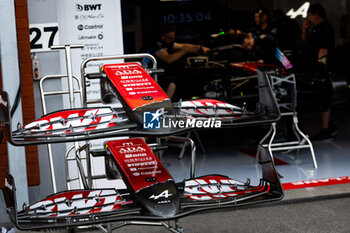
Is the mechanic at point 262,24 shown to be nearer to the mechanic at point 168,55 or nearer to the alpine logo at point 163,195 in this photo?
the mechanic at point 168,55

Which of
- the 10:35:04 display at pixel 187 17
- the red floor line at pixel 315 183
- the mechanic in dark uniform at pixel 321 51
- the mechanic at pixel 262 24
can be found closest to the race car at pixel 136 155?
the red floor line at pixel 315 183

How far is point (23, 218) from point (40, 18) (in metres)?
2.31

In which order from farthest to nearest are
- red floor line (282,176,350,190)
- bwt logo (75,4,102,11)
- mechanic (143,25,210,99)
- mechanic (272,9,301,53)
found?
mechanic (272,9,301,53) < mechanic (143,25,210,99) < red floor line (282,176,350,190) < bwt logo (75,4,102,11)

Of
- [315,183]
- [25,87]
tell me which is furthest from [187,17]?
[25,87]

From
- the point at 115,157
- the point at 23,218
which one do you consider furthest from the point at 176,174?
the point at 23,218

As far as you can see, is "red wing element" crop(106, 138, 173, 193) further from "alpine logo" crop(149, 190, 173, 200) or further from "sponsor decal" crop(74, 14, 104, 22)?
"sponsor decal" crop(74, 14, 104, 22)

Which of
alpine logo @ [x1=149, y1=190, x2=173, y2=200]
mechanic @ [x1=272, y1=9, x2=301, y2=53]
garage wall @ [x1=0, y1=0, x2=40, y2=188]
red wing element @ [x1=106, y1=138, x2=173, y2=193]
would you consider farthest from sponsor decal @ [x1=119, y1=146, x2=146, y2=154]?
mechanic @ [x1=272, y1=9, x2=301, y2=53]

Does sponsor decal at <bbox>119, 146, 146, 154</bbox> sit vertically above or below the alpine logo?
above

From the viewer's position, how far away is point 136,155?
2775mm

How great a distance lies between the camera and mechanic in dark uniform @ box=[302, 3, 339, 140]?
6.64 m

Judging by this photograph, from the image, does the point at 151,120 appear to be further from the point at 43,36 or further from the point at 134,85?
the point at 43,36

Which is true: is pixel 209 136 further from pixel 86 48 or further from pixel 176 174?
pixel 86 48

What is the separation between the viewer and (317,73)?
21.7 feet

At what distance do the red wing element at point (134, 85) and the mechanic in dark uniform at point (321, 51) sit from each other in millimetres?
4325
